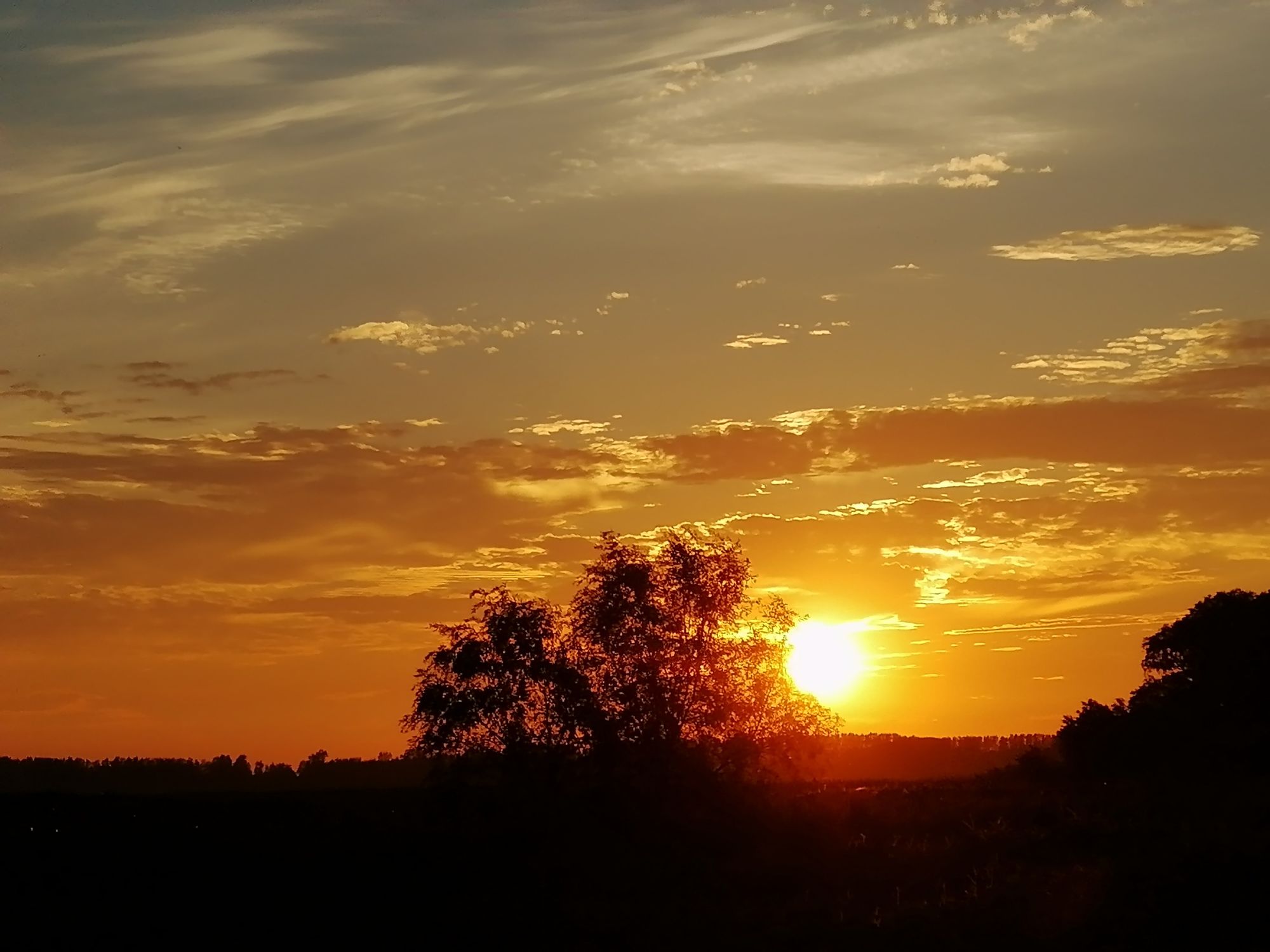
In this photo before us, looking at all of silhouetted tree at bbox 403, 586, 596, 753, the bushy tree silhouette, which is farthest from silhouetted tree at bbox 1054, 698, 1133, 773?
silhouetted tree at bbox 403, 586, 596, 753

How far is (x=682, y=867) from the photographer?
2365 inches

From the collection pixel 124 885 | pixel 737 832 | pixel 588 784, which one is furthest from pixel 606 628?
pixel 124 885

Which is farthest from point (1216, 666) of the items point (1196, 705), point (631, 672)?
point (631, 672)

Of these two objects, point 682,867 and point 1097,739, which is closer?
point 682,867

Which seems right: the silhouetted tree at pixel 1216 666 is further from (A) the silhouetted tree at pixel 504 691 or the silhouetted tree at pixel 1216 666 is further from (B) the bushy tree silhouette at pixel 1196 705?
(A) the silhouetted tree at pixel 504 691

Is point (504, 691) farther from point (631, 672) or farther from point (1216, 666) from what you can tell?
point (1216, 666)

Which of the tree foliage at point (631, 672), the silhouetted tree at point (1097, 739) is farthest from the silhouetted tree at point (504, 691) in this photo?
the silhouetted tree at point (1097, 739)

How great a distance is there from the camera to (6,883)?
189ft

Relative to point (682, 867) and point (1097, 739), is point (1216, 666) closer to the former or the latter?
point (1097, 739)

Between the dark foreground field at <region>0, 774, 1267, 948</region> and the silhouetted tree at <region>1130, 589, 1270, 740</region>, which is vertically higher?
the silhouetted tree at <region>1130, 589, 1270, 740</region>

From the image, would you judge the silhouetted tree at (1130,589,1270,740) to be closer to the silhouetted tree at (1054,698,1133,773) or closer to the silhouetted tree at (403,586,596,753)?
the silhouetted tree at (1054,698,1133,773)

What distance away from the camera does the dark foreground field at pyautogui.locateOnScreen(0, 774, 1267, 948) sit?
39969mm

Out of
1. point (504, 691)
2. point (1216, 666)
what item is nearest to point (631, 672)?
point (504, 691)

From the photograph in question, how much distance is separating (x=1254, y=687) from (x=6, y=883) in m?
70.3
